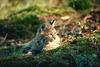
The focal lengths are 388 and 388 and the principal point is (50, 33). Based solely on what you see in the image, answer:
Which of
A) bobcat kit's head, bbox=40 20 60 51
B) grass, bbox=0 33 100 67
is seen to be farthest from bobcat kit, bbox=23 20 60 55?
grass, bbox=0 33 100 67

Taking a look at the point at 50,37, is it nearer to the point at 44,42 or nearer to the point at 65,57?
the point at 44,42

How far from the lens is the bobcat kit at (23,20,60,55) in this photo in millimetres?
5520

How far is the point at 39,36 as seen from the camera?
5.57m

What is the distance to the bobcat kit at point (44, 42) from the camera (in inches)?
217

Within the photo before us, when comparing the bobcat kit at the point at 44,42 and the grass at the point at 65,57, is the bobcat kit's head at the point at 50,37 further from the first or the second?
the grass at the point at 65,57

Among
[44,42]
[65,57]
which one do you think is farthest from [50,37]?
[65,57]

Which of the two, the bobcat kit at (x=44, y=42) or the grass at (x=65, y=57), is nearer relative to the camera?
the grass at (x=65, y=57)

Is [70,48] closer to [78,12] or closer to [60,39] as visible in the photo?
[60,39]

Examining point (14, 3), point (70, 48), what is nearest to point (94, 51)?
point (70, 48)

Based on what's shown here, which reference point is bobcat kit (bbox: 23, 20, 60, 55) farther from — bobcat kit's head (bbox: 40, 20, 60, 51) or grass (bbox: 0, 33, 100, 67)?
grass (bbox: 0, 33, 100, 67)

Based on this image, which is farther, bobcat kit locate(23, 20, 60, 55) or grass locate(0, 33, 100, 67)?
bobcat kit locate(23, 20, 60, 55)

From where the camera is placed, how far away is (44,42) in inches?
219

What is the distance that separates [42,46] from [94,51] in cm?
76

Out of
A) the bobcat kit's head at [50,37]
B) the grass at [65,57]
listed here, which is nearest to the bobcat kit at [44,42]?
the bobcat kit's head at [50,37]
